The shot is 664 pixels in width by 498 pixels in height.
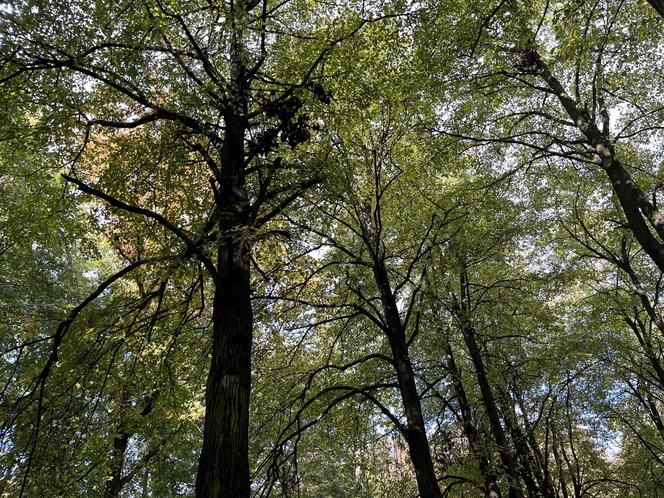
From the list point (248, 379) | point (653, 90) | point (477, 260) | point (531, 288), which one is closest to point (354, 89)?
point (248, 379)

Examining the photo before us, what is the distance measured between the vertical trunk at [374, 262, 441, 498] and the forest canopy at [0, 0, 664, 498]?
1.7 inches

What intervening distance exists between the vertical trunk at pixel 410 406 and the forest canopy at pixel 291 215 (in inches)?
1.7

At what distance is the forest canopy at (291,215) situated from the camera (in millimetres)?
4625

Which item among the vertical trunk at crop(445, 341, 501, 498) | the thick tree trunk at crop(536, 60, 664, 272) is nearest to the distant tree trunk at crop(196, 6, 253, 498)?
the vertical trunk at crop(445, 341, 501, 498)

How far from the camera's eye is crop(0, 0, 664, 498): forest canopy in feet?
15.2

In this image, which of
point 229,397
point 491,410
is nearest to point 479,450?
point 491,410

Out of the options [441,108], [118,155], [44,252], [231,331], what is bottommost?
[231,331]

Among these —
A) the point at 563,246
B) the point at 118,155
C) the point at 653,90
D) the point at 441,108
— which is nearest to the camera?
the point at 118,155

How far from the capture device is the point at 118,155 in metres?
6.13

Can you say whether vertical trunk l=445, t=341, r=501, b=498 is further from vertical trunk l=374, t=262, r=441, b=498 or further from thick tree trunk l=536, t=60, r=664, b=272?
thick tree trunk l=536, t=60, r=664, b=272

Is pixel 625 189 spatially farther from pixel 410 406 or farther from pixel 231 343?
pixel 231 343

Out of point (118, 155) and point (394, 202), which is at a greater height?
point (394, 202)

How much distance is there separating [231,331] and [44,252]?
1230 centimetres

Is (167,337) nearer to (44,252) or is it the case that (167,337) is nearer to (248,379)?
(248,379)
